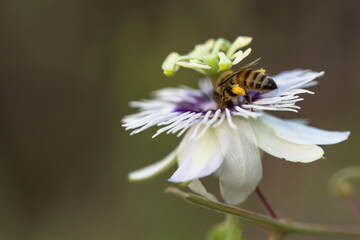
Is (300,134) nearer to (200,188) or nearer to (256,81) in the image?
(256,81)

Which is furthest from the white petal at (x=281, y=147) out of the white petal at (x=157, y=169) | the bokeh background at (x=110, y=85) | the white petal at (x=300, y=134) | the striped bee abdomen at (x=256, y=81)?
the bokeh background at (x=110, y=85)

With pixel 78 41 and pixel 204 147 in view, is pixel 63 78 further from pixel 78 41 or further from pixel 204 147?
pixel 204 147

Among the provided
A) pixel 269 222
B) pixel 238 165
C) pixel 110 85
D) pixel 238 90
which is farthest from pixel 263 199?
pixel 110 85

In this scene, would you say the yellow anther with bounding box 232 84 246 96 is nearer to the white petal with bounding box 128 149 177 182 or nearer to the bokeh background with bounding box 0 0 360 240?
the white petal with bounding box 128 149 177 182

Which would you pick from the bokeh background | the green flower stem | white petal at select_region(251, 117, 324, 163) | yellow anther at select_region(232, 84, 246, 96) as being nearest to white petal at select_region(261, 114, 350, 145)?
white petal at select_region(251, 117, 324, 163)

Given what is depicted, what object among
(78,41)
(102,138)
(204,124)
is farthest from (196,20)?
(204,124)
